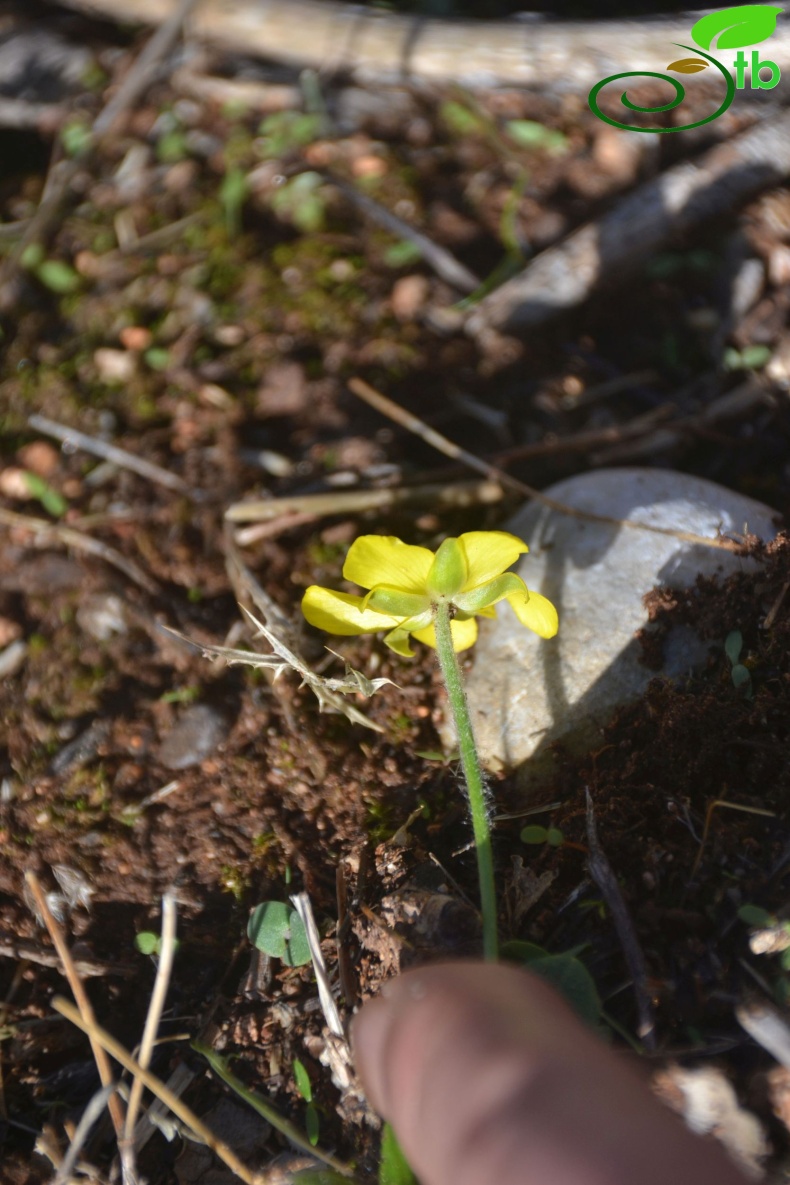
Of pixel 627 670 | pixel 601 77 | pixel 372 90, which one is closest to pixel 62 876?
pixel 627 670

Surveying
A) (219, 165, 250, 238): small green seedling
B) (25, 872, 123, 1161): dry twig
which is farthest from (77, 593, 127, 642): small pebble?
(219, 165, 250, 238): small green seedling

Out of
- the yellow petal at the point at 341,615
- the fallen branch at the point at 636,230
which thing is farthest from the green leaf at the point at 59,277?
the yellow petal at the point at 341,615

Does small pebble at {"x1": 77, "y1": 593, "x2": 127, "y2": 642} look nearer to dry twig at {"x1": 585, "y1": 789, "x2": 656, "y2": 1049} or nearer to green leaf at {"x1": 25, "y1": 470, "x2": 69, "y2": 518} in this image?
green leaf at {"x1": 25, "y1": 470, "x2": 69, "y2": 518}

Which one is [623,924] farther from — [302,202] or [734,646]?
[302,202]

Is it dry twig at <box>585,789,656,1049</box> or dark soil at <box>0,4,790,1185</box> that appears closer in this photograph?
dry twig at <box>585,789,656,1049</box>

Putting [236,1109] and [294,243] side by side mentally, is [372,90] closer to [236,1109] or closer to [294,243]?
[294,243]

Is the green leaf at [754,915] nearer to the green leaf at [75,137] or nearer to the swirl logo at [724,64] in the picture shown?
the swirl logo at [724,64]
